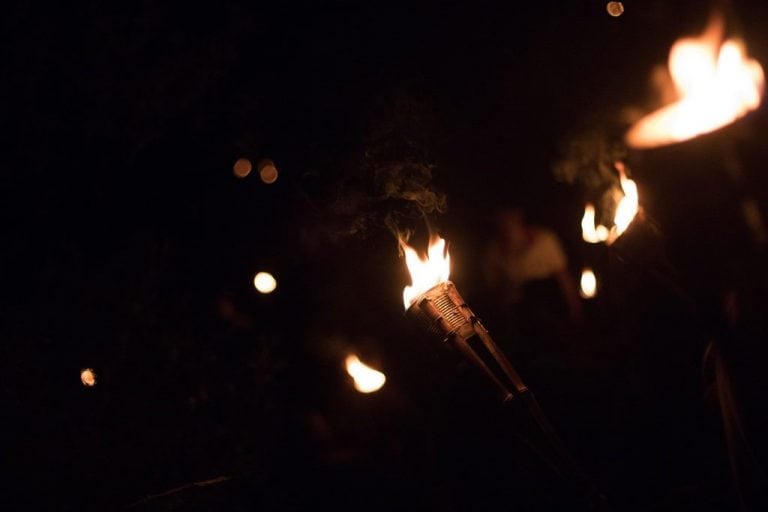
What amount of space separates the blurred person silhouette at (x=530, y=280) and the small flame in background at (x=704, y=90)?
93 centimetres

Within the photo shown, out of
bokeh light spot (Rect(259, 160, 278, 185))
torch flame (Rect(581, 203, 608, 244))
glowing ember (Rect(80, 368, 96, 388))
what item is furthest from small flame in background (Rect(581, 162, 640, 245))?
glowing ember (Rect(80, 368, 96, 388))

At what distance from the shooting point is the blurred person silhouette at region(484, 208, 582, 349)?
4.21 meters

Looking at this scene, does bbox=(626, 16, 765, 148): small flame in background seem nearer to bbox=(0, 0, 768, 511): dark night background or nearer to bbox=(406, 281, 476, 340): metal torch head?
bbox=(0, 0, 768, 511): dark night background

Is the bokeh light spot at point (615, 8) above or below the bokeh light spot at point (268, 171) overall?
below

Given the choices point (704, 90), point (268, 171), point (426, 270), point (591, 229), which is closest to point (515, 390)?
point (426, 270)

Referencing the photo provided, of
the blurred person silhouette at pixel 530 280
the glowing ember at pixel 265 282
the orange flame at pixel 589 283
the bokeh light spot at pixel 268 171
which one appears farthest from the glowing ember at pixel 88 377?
the orange flame at pixel 589 283

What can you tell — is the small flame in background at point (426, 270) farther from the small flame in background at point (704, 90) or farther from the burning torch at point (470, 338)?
the small flame in background at point (704, 90)

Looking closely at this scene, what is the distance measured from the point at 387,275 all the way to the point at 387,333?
46 cm

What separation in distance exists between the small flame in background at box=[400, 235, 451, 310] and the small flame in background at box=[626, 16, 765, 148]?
1.66 metres

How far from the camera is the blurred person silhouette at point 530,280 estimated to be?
4.21m

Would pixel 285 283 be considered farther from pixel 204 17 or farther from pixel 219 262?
pixel 204 17

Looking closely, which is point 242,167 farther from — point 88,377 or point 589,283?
point 589,283

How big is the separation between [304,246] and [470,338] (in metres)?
2.07

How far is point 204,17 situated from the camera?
4.69 metres
